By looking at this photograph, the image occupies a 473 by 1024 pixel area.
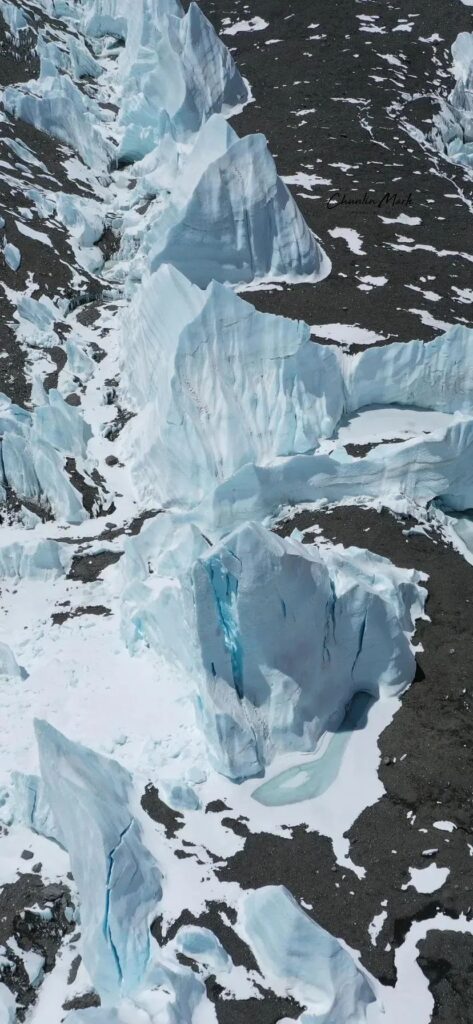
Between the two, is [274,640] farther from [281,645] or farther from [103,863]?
[103,863]

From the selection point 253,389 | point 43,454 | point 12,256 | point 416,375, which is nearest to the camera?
point 43,454

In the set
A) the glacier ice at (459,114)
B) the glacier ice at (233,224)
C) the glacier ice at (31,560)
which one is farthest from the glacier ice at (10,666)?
the glacier ice at (459,114)

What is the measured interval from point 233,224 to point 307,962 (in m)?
21.6

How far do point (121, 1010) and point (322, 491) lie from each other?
1199cm

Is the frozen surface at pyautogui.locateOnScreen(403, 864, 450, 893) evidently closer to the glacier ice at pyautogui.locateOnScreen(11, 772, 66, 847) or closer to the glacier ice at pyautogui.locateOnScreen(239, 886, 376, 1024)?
the glacier ice at pyautogui.locateOnScreen(239, 886, 376, 1024)

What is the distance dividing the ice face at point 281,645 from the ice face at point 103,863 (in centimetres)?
216

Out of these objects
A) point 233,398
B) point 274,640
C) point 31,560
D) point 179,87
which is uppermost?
point 179,87

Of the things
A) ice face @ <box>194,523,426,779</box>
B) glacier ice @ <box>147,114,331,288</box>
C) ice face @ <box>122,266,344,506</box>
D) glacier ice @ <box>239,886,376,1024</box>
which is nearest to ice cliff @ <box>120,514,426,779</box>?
ice face @ <box>194,523,426,779</box>

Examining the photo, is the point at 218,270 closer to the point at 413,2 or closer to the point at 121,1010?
the point at 121,1010

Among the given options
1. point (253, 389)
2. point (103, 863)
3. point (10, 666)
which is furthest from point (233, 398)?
point (103, 863)

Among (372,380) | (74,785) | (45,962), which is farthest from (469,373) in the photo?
(45,962)

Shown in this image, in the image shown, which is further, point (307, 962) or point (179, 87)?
point (179, 87)

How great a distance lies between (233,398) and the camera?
78.4 feet

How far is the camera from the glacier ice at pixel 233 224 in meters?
29.4
